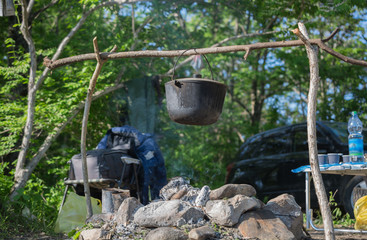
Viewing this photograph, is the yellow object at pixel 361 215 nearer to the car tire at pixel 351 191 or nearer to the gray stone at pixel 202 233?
the car tire at pixel 351 191

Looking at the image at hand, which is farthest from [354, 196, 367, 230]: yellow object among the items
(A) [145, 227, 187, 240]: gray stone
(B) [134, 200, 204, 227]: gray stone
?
(A) [145, 227, 187, 240]: gray stone

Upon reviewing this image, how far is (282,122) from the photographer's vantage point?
651 inches

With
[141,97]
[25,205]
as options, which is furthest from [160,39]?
[25,205]

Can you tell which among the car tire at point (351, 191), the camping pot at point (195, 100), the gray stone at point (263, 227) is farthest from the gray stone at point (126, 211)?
the car tire at point (351, 191)

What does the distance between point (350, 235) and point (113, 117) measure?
18.6 ft

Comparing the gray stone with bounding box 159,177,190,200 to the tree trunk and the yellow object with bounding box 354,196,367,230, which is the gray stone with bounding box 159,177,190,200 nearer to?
the tree trunk

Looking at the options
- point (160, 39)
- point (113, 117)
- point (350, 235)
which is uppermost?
point (160, 39)

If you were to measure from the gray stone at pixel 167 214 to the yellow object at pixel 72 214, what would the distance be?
5.55 feet

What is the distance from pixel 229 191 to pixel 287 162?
112 inches

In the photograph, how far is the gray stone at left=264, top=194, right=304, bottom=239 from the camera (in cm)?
468

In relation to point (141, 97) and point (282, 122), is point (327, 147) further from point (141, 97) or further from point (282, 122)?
point (282, 122)

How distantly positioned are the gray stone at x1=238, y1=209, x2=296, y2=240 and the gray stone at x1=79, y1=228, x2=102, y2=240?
4.55ft

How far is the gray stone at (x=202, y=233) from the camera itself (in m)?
4.04

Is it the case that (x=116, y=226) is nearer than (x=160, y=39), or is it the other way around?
(x=116, y=226)
